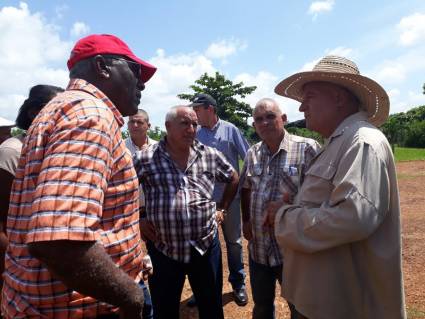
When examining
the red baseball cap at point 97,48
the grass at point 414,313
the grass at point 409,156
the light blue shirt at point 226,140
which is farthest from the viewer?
the grass at point 409,156

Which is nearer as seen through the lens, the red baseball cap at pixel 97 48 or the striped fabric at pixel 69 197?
the striped fabric at pixel 69 197

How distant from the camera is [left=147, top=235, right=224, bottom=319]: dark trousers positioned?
3014 millimetres

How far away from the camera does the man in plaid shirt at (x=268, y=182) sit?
3141 mm

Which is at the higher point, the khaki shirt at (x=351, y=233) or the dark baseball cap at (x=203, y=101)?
the dark baseball cap at (x=203, y=101)

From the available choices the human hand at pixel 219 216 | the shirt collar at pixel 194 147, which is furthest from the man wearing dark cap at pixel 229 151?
the shirt collar at pixel 194 147

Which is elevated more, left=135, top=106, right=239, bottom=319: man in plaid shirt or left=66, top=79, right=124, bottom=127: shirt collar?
left=66, top=79, right=124, bottom=127: shirt collar

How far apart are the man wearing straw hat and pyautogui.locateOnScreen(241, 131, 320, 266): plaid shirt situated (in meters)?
0.97

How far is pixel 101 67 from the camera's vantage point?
164cm

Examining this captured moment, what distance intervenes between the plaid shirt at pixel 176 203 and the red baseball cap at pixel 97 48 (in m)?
1.39

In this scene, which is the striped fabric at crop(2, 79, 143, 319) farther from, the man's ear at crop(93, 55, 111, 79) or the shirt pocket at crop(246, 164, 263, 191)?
the shirt pocket at crop(246, 164, 263, 191)

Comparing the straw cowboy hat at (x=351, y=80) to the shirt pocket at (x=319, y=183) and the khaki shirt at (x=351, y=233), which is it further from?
the shirt pocket at (x=319, y=183)

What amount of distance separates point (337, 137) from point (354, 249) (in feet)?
1.98

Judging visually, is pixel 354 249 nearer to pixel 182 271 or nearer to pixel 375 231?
pixel 375 231

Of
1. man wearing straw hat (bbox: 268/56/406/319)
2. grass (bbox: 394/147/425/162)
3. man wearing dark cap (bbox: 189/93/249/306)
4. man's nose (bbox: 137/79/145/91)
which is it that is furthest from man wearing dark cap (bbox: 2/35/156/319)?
grass (bbox: 394/147/425/162)
